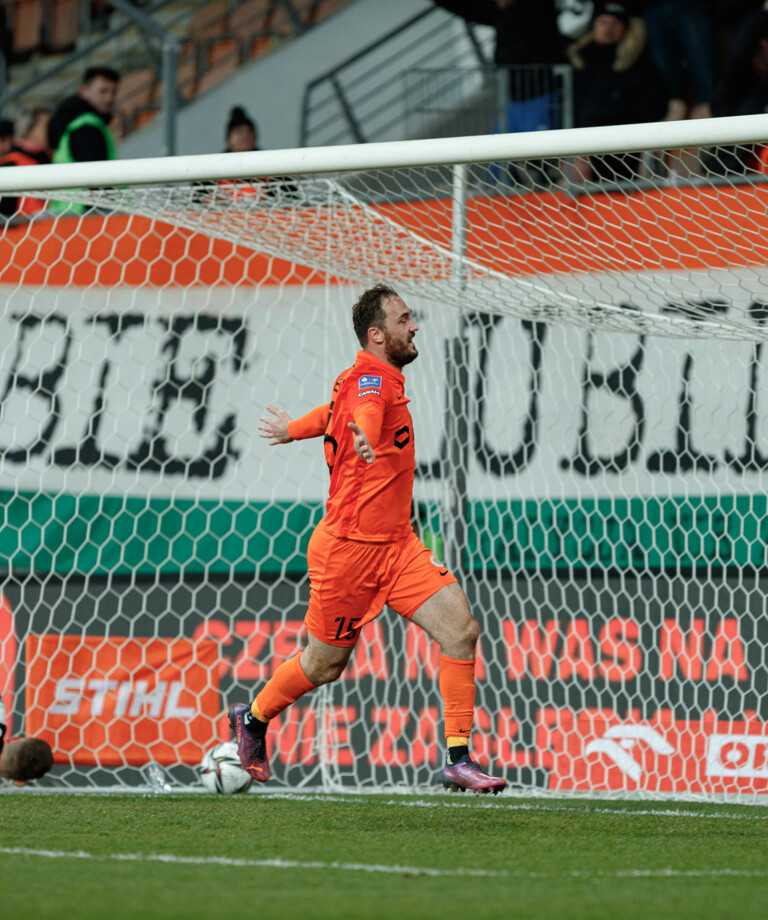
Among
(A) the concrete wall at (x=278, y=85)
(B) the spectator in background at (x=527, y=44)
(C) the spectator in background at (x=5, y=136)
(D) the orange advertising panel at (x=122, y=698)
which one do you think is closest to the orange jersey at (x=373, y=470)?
(D) the orange advertising panel at (x=122, y=698)

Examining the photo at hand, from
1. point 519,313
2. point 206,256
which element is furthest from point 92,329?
point 519,313

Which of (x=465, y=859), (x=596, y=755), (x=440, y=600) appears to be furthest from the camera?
(x=596, y=755)

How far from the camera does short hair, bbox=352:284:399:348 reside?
474 cm

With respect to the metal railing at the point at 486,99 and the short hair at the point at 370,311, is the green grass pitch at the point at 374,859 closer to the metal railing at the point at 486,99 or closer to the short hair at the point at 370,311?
the short hair at the point at 370,311

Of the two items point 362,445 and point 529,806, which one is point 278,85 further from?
point 362,445

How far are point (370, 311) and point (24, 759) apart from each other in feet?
7.62

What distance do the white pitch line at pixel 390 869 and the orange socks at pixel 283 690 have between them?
1.04m

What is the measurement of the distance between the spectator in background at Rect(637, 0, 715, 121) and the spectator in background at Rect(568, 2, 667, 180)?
0.25 m

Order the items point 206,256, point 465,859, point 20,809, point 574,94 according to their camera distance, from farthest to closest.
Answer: point 574,94
point 206,256
point 20,809
point 465,859

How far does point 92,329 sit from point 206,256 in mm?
720

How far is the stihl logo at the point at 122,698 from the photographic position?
6.29 metres

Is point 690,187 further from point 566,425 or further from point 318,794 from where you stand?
point 318,794

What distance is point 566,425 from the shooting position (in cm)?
677

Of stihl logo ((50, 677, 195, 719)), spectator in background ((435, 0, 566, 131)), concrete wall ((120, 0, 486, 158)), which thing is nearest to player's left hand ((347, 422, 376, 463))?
stihl logo ((50, 677, 195, 719))
